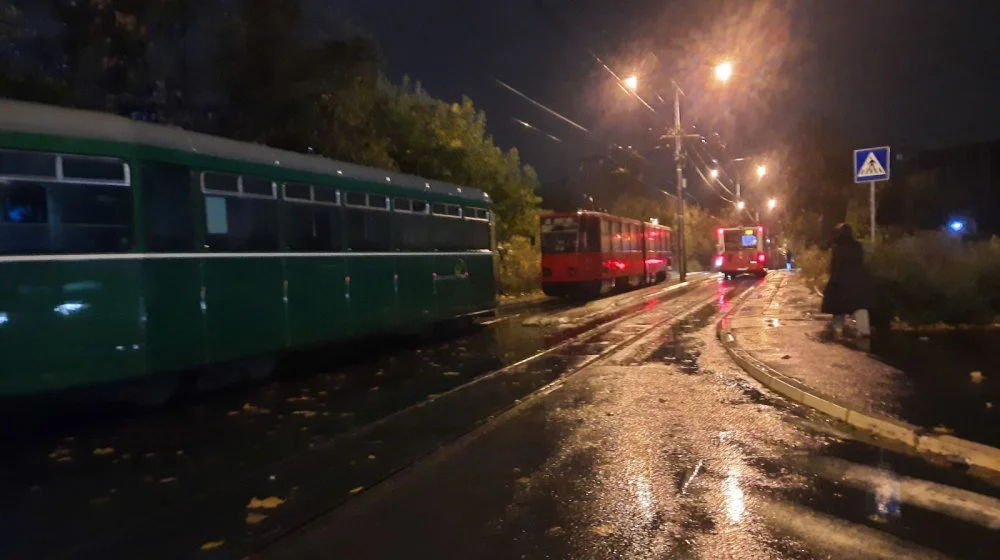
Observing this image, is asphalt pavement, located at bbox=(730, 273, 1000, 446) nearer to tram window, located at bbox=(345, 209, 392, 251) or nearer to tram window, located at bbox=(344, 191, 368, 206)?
tram window, located at bbox=(345, 209, 392, 251)

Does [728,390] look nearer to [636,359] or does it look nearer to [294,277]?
[636,359]

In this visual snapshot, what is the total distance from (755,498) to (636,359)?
7.16 meters

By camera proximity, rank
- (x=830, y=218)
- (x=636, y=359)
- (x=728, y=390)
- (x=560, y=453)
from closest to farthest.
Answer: (x=560, y=453) < (x=728, y=390) < (x=636, y=359) < (x=830, y=218)

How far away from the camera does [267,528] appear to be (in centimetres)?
551

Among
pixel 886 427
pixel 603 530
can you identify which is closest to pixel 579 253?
pixel 886 427

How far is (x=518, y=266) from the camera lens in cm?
3303

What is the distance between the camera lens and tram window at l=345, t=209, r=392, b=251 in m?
13.3

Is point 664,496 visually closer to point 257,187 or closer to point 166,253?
point 166,253

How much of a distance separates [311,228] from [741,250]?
36823mm

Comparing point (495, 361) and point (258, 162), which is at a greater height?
point (258, 162)

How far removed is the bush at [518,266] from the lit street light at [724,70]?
34.9ft

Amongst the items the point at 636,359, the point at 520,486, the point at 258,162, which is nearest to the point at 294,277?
the point at 258,162

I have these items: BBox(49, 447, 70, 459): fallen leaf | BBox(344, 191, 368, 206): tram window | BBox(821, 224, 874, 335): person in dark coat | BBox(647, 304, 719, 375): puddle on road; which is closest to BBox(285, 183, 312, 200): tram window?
BBox(344, 191, 368, 206): tram window

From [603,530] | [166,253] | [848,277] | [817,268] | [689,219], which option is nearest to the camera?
[603,530]
